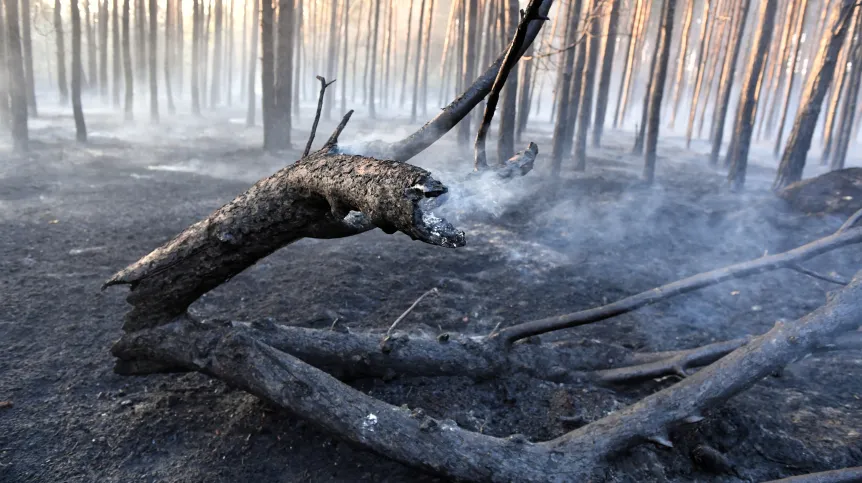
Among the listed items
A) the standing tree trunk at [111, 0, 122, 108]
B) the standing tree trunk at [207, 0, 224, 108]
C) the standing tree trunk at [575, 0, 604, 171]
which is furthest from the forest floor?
the standing tree trunk at [207, 0, 224, 108]

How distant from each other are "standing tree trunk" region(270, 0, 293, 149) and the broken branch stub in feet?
34.8

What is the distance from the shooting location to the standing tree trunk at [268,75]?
1220cm

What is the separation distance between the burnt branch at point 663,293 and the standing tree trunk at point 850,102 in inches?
432

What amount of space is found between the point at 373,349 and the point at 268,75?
1082 centimetres

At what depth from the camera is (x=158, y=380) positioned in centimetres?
325

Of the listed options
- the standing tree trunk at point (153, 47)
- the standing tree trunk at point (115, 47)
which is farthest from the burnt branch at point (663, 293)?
the standing tree trunk at point (115, 47)

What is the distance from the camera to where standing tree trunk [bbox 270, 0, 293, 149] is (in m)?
12.2

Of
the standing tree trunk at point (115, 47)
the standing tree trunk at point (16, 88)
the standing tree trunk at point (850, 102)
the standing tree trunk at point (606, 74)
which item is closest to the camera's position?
the standing tree trunk at point (16, 88)

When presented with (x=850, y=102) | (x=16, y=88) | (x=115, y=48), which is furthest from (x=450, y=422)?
(x=115, y=48)

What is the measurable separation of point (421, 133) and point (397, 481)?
170cm

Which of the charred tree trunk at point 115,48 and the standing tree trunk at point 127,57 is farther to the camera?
the charred tree trunk at point 115,48

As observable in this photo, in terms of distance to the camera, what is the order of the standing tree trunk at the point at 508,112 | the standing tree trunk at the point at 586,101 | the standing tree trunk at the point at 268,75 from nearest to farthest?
the standing tree trunk at the point at 508,112 → the standing tree trunk at the point at 268,75 → the standing tree trunk at the point at 586,101

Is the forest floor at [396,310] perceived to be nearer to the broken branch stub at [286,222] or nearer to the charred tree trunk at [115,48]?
the broken branch stub at [286,222]

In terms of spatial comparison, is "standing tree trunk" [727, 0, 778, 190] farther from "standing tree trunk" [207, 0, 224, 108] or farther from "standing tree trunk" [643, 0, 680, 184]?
"standing tree trunk" [207, 0, 224, 108]
